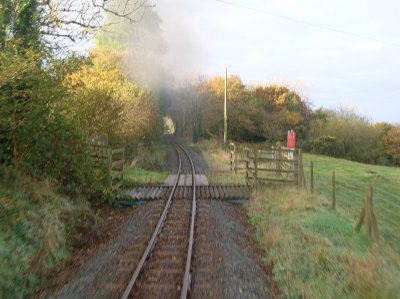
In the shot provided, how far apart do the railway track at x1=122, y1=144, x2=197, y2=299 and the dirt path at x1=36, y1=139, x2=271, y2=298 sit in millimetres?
172

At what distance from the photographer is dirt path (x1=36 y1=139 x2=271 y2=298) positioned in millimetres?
6227

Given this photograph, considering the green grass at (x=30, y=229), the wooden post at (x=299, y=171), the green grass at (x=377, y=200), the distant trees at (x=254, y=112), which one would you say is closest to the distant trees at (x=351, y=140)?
the distant trees at (x=254, y=112)

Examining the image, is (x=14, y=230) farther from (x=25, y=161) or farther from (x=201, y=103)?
(x=201, y=103)

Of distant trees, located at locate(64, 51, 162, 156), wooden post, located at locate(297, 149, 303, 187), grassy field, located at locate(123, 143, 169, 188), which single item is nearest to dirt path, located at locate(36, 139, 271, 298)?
wooden post, located at locate(297, 149, 303, 187)

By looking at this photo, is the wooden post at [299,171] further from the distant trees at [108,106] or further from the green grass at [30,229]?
the distant trees at [108,106]

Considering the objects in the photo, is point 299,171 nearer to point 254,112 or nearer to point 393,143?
point 254,112

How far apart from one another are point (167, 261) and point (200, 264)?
24.5 inches

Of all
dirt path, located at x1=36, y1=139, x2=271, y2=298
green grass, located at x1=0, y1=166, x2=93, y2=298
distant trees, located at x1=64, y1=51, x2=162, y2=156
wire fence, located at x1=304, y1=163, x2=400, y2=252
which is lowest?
wire fence, located at x1=304, y1=163, x2=400, y2=252

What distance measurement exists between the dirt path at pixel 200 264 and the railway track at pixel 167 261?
0.56 ft

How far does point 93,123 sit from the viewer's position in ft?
61.0

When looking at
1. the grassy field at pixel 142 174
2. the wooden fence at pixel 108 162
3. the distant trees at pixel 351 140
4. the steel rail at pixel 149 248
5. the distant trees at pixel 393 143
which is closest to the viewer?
the steel rail at pixel 149 248

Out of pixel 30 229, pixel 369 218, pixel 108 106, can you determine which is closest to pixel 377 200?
pixel 369 218

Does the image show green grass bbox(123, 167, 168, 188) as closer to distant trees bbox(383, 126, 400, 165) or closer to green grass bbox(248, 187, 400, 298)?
green grass bbox(248, 187, 400, 298)

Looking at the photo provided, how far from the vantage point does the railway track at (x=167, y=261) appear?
6152 millimetres
